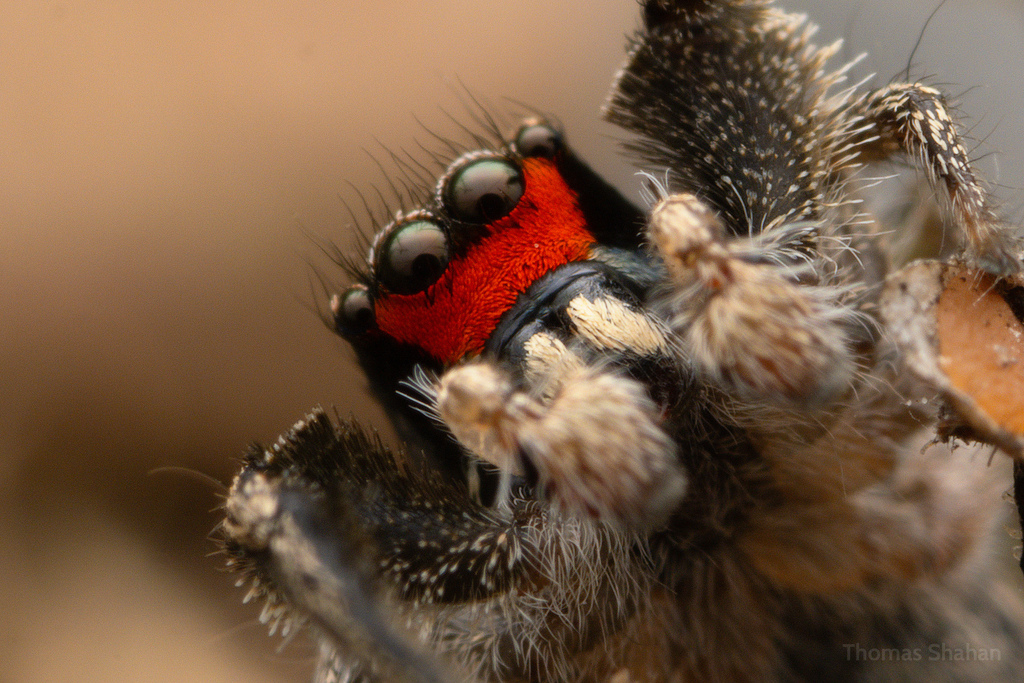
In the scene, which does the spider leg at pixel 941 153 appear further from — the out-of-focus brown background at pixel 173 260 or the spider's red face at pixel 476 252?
the out-of-focus brown background at pixel 173 260

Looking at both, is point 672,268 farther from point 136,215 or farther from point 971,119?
point 136,215

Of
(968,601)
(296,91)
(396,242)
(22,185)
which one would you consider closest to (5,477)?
(22,185)

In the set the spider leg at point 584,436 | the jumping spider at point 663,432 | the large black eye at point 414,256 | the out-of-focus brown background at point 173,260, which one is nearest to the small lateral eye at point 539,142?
the jumping spider at point 663,432

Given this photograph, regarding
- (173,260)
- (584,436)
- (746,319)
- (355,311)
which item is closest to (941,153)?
(746,319)

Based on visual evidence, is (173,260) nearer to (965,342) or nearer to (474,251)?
(474,251)

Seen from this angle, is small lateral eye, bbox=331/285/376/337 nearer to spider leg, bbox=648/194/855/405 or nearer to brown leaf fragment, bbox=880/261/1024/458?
spider leg, bbox=648/194/855/405

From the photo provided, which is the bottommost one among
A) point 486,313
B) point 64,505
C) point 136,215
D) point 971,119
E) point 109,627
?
point 109,627

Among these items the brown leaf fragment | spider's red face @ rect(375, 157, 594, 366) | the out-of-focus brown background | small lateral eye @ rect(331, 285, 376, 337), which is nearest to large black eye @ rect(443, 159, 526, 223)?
spider's red face @ rect(375, 157, 594, 366)
